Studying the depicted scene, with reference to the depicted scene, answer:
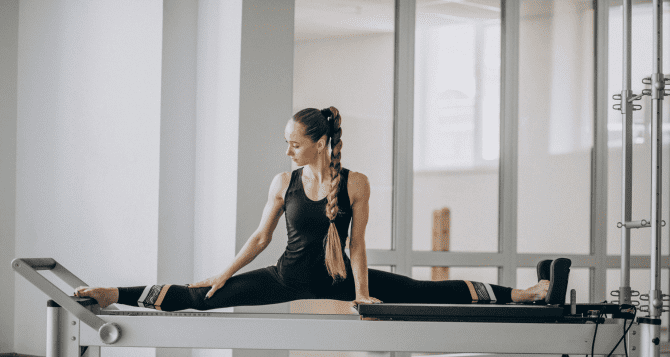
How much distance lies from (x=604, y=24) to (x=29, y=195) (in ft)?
12.7

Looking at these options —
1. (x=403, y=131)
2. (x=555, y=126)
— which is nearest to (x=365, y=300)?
(x=403, y=131)

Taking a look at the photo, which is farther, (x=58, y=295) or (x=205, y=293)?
(x=205, y=293)

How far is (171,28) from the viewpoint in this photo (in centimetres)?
323

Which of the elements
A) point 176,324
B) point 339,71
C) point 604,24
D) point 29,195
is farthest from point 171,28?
point 604,24

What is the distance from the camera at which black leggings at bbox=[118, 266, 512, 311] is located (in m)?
2.11

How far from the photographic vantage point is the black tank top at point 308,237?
2148mm

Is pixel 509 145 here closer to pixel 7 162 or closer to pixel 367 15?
pixel 367 15

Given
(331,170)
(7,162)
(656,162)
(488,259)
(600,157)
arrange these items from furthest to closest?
1. (600,157)
2. (488,259)
3. (7,162)
4. (331,170)
5. (656,162)

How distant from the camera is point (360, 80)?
3.62 metres

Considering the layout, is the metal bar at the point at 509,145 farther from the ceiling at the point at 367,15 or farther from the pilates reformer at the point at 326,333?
the pilates reformer at the point at 326,333

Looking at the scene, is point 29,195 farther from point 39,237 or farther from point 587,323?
point 587,323

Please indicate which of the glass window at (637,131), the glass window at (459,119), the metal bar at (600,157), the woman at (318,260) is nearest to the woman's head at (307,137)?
the woman at (318,260)

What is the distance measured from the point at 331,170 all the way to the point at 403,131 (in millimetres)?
1528

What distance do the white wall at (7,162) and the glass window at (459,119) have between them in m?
2.52
